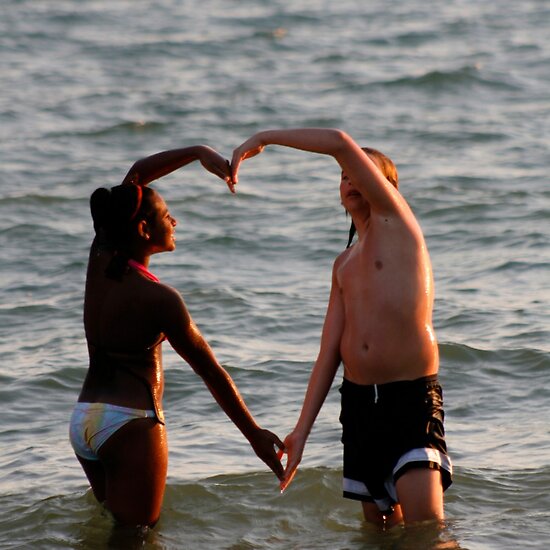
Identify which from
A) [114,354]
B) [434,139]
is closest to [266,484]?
[114,354]

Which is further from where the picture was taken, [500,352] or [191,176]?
[191,176]

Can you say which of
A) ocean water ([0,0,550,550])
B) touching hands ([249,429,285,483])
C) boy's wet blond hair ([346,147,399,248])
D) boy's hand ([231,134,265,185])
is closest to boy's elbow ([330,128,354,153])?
boy's wet blond hair ([346,147,399,248])

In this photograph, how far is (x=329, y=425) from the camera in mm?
7762

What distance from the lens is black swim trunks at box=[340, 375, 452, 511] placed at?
5234 mm

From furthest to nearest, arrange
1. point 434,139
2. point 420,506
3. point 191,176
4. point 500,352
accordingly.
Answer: point 434,139
point 191,176
point 500,352
point 420,506

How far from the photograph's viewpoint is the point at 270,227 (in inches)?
485

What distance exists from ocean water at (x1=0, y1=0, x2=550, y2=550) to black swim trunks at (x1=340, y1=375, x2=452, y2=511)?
0.34m

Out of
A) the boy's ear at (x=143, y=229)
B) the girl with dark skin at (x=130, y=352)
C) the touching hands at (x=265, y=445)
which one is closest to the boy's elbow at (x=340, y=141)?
the girl with dark skin at (x=130, y=352)

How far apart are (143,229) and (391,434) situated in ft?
4.39

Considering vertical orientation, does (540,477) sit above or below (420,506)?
below

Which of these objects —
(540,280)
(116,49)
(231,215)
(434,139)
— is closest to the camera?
(540,280)

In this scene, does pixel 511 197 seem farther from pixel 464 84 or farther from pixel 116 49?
pixel 116 49

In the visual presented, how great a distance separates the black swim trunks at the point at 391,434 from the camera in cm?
523

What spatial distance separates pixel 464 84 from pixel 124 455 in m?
13.6
